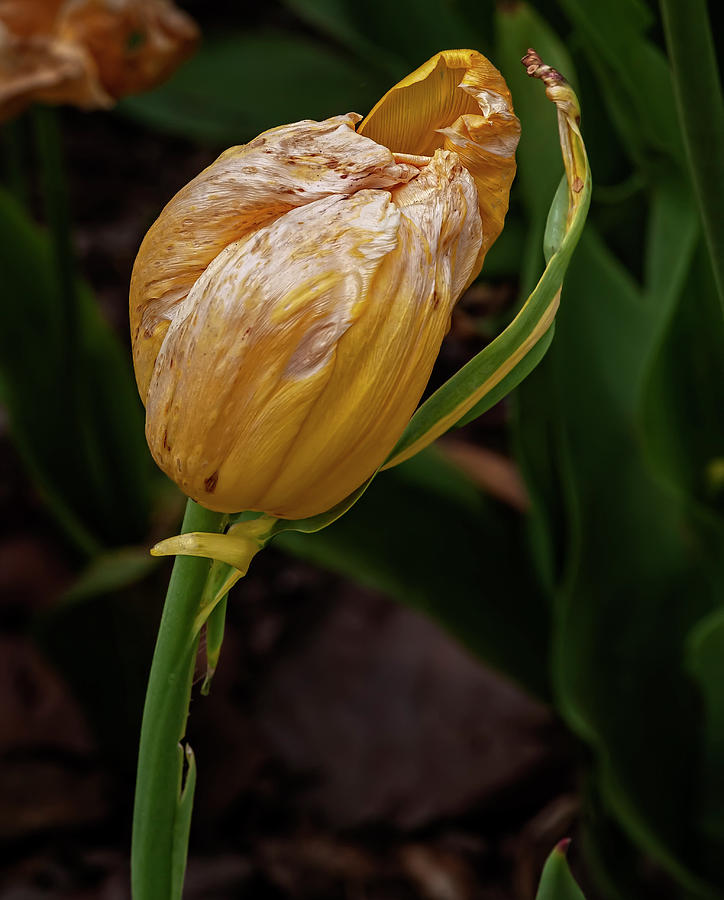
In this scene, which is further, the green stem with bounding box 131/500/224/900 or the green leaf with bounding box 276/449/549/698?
the green leaf with bounding box 276/449/549/698

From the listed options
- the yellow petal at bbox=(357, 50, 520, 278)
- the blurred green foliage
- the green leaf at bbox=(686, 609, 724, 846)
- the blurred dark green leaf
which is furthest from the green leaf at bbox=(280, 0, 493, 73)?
the yellow petal at bbox=(357, 50, 520, 278)

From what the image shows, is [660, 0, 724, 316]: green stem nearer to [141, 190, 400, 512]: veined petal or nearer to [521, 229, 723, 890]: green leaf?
[141, 190, 400, 512]: veined petal

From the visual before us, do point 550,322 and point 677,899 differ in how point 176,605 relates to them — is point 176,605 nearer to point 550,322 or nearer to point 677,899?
point 550,322

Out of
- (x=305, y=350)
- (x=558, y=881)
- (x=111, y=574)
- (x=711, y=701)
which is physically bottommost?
(x=111, y=574)

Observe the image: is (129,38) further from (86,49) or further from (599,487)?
(599,487)

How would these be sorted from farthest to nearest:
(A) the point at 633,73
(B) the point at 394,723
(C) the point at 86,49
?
1. (B) the point at 394,723
2. (C) the point at 86,49
3. (A) the point at 633,73

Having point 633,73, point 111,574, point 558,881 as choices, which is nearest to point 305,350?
point 558,881
